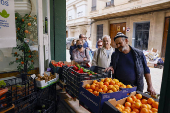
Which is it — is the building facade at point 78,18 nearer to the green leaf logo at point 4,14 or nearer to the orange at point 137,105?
the green leaf logo at point 4,14

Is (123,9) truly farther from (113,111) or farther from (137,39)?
(113,111)

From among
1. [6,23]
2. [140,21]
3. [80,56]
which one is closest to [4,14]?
[6,23]

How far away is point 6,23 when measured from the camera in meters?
2.02

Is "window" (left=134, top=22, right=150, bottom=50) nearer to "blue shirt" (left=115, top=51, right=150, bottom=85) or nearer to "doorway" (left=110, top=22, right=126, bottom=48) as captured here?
"doorway" (left=110, top=22, right=126, bottom=48)

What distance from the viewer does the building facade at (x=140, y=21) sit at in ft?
35.5

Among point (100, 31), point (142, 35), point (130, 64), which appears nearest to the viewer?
point (130, 64)

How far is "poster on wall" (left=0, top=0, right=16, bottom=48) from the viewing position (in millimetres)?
1971

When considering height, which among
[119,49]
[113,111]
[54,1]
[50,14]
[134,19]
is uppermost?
[134,19]

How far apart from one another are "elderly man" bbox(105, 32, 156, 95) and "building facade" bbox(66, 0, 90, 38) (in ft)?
57.7

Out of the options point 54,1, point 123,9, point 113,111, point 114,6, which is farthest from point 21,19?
point 114,6

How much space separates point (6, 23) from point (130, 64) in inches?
95.2

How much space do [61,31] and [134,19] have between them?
1037 centimetres

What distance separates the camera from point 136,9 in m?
11.7

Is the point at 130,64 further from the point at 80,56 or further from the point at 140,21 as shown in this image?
the point at 140,21
